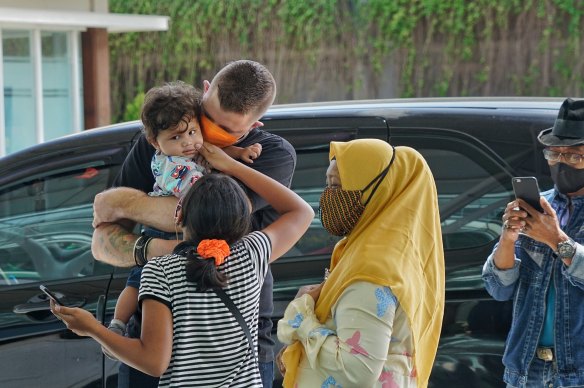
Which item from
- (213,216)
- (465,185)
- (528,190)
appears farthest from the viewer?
(465,185)

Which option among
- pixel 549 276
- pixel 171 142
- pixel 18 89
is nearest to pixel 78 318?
pixel 171 142

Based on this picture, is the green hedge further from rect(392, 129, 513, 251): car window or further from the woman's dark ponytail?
the woman's dark ponytail

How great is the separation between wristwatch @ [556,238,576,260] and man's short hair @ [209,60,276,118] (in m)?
1.05

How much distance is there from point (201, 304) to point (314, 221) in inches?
61.4

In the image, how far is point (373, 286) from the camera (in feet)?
8.43

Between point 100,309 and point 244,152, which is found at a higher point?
point 244,152

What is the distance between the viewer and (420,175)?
2.77m

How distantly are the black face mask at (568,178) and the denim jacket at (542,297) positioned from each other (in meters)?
0.05

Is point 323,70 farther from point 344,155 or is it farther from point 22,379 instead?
point 344,155

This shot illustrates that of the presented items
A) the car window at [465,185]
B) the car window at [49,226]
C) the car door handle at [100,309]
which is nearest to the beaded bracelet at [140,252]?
the car door handle at [100,309]

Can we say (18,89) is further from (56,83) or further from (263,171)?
(263,171)

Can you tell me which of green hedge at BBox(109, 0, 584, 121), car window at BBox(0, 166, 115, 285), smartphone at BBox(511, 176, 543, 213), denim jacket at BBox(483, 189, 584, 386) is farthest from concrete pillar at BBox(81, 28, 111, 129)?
smartphone at BBox(511, 176, 543, 213)

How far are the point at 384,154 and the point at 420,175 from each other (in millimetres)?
124

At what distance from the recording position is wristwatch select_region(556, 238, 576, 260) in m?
3.01
